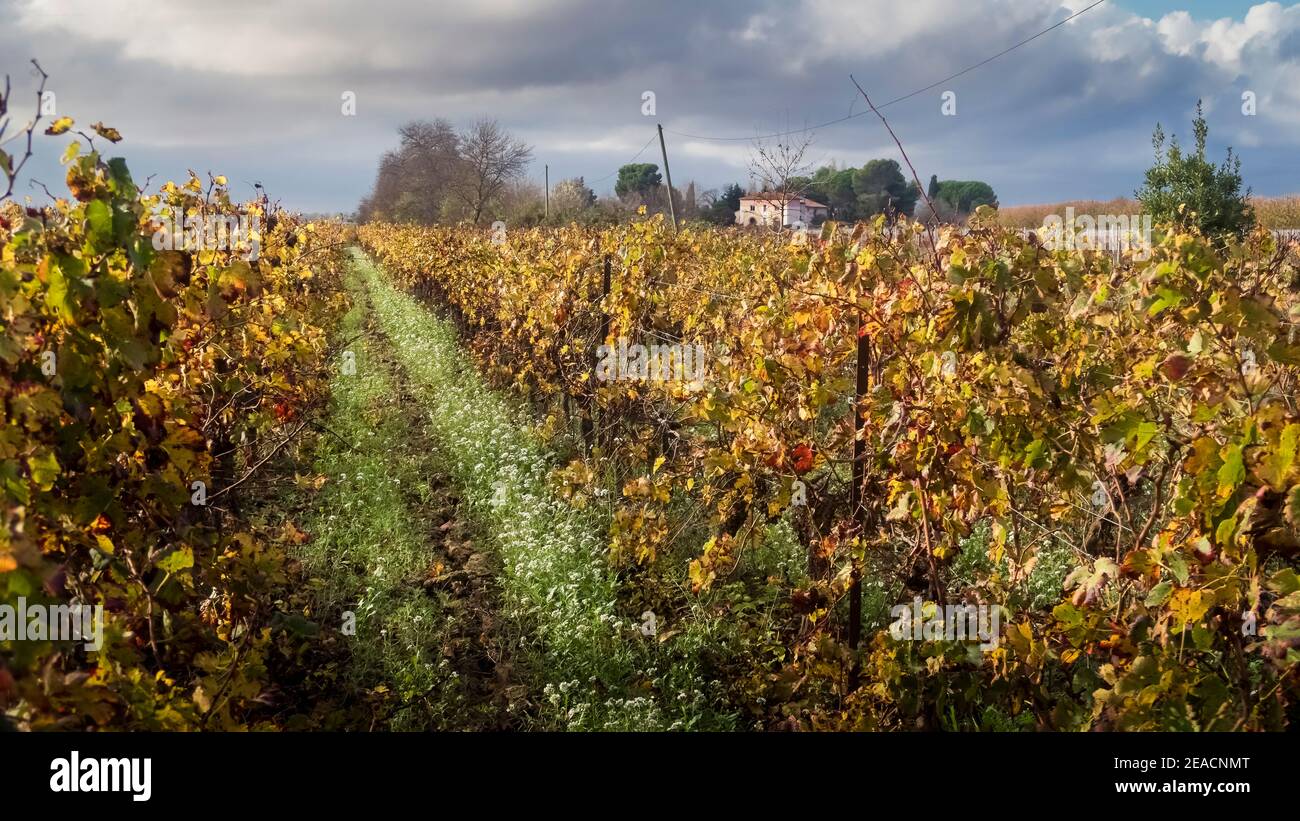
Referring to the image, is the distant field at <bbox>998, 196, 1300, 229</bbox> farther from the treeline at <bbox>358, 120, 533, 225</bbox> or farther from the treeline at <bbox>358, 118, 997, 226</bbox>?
the treeline at <bbox>358, 120, 533, 225</bbox>

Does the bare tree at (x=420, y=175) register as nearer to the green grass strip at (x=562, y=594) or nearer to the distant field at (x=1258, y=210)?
the distant field at (x=1258, y=210)

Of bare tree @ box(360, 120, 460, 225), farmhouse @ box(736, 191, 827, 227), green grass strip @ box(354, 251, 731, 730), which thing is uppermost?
bare tree @ box(360, 120, 460, 225)

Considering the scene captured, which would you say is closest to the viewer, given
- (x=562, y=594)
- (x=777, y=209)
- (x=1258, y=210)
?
(x=562, y=594)

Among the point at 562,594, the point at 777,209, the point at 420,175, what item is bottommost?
the point at 562,594

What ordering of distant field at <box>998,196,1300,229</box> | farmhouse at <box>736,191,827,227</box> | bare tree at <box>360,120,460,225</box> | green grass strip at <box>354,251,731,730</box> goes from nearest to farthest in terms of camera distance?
green grass strip at <box>354,251,731,730</box>
farmhouse at <box>736,191,827,227</box>
distant field at <box>998,196,1300,229</box>
bare tree at <box>360,120,460,225</box>

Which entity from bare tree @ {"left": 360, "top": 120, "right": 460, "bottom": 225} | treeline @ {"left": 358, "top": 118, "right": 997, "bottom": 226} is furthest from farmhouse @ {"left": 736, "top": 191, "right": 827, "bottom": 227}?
bare tree @ {"left": 360, "top": 120, "right": 460, "bottom": 225}

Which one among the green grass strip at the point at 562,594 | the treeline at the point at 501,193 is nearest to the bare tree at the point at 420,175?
the treeline at the point at 501,193

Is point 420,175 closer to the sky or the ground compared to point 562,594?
closer to the sky

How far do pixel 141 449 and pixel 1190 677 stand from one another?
10.3ft

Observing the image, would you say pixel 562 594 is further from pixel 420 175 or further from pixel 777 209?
pixel 420 175

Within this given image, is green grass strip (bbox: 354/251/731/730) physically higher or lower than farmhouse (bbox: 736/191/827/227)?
lower

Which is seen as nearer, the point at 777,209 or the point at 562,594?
the point at 562,594

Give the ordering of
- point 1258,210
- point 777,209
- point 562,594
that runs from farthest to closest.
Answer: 1. point 1258,210
2. point 777,209
3. point 562,594

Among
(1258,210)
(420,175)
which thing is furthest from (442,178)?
(1258,210)
